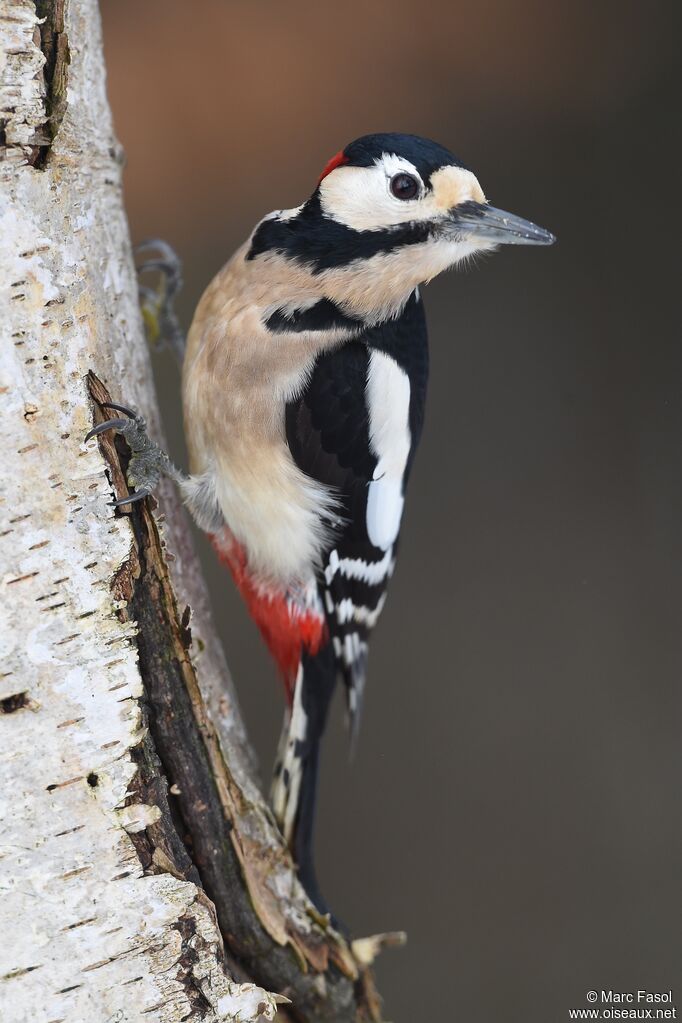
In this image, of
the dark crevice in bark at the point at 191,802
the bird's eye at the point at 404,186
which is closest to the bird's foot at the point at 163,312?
the bird's eye at the point at 404,186

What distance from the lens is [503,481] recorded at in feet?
9.12

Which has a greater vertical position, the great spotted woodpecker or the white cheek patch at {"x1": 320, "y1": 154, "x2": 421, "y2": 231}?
the white cheek patch at {"x1": 320, "y1": 154, "x2": 421, "y2": 231}

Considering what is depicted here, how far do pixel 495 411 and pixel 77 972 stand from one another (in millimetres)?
1906

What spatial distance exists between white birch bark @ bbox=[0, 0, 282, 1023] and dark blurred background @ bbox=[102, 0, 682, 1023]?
1483mm

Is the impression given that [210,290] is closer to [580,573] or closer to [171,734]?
[171,734]

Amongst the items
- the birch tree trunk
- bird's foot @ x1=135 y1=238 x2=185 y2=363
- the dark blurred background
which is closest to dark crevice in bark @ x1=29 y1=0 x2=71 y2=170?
the birch tree trunk

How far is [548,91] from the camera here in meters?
2.56

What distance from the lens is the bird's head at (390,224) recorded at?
1492mm

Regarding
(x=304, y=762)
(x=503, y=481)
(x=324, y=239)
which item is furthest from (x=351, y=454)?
(x=503, y=481)

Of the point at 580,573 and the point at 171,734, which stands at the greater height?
the point at 171,734

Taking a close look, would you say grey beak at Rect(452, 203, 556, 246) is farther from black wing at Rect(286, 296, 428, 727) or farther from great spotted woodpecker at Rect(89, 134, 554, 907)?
black wing at Rect(286, 296, 428, 727)

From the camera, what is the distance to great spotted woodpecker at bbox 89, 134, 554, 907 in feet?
4.97

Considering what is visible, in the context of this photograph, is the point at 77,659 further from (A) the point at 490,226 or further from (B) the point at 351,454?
(A) the point at 490,226

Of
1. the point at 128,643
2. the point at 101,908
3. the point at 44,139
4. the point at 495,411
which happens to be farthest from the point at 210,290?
the point at 495,411
